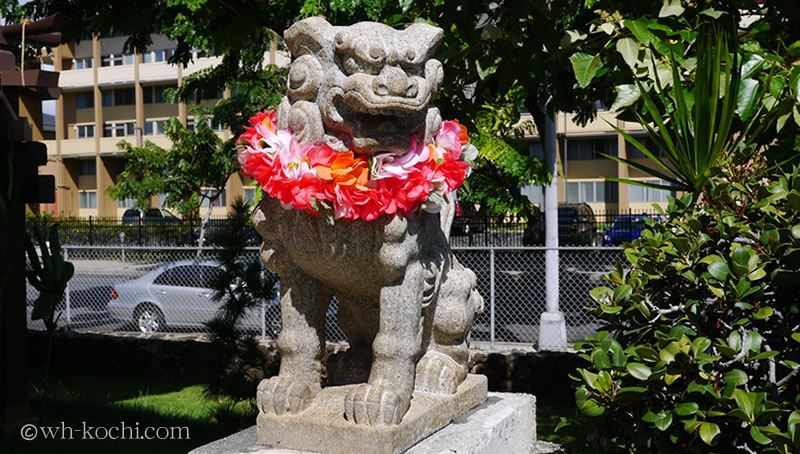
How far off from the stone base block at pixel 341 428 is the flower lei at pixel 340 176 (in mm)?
767

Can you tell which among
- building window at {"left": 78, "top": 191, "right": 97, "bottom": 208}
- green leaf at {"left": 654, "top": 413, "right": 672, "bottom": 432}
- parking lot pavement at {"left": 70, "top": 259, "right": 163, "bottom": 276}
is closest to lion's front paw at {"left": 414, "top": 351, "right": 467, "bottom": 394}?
green leaf at {"left": 654, "top": 413, "right": 672, "bottom": 432}

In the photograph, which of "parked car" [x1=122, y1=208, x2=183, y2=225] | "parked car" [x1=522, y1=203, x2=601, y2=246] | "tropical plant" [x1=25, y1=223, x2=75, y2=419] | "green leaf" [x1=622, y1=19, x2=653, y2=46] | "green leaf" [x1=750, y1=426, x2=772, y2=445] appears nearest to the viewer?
"green leaf" [x1=750, y1=426, x2=772, y2=445]

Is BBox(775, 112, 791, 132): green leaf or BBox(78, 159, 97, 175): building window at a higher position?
BBox(78, 159, 97, 175): building window

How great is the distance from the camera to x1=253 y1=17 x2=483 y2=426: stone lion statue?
2549mm

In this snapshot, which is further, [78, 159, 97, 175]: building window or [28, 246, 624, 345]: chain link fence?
[78, 159, 97, 175]: building window

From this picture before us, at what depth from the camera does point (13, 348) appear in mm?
5707

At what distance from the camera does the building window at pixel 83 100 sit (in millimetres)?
31875

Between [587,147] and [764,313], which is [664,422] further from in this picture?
[587,147]

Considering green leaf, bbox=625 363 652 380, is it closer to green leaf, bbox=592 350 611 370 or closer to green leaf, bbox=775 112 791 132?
green leaf, bbox=592 350 611 370

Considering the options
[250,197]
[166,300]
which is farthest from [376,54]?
[250,197]

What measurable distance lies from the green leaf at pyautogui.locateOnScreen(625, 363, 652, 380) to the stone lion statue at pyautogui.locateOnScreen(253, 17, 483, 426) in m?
0.80

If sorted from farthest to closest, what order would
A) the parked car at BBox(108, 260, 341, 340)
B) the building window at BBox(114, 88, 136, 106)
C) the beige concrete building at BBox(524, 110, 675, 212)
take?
the building window at BBox(114, 88, 136, 106)
the beige concrete building at BBox(524, 110, 675, 212)
the parked car at BBox(108, 260, 341, 340)

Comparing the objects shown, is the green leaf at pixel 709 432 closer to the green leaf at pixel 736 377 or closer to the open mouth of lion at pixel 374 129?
the green leaf at pixel 736 377

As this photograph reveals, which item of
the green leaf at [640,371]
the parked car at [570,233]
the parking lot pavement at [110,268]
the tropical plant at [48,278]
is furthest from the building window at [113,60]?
the green leaf at [640,371]
